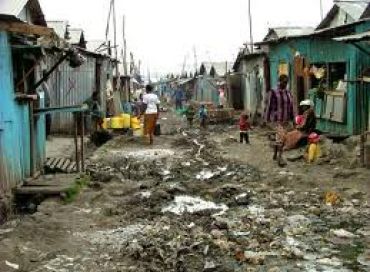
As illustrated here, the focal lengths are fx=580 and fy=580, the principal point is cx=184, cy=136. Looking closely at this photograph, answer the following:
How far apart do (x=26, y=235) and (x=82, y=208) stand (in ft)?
5.86

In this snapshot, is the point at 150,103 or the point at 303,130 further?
the point at 150,103

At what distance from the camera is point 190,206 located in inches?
361

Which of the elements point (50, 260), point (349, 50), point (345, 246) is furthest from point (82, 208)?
point (349, 50)

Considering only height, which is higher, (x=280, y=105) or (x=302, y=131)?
(x=280, y=105)

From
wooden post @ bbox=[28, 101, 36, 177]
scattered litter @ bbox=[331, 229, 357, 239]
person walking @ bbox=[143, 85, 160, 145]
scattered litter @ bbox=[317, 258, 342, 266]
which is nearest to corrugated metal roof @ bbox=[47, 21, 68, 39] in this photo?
person walking @ bbox=[143, 85, 160, 145]

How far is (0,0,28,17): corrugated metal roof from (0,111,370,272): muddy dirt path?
292 cm

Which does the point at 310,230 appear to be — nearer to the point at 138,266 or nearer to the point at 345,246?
the point at 345,246

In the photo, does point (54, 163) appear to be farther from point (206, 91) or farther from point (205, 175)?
point (206, 91)

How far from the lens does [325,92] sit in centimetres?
1730

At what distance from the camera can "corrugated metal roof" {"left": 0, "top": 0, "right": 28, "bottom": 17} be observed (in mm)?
8550

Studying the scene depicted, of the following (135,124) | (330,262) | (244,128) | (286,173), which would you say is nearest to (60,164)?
(286,173)

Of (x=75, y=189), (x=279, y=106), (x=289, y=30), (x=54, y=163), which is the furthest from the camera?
(x=289, y=30)

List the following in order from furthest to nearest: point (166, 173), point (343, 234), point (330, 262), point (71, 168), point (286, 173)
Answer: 1. point (166, 173)
2. point (286, 173)
3. point (71, 168)
4. point (343, 234)
5. point (330, 262)

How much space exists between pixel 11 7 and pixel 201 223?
4346 mm
